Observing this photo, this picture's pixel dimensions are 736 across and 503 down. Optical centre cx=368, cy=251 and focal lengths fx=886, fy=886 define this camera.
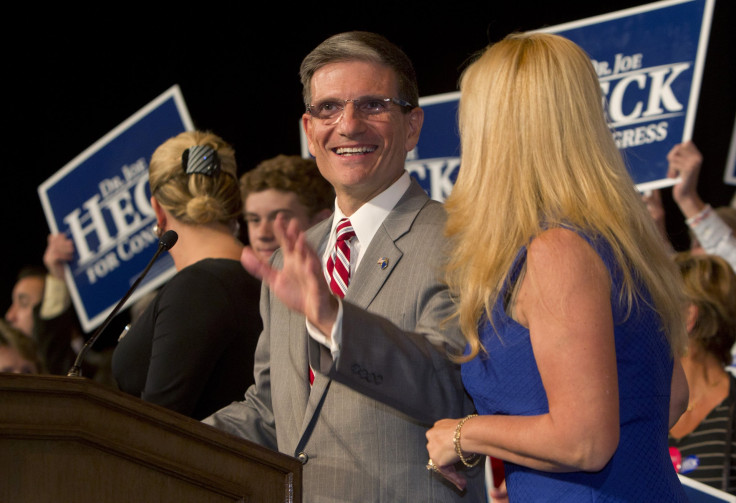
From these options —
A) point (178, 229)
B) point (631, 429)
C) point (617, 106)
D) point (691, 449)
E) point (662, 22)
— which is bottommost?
point (691, 449)

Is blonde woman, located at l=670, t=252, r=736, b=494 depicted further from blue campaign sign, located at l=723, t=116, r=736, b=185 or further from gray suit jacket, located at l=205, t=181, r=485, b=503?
gray suit jacket, located at l=205, t=181, r=485, b=503

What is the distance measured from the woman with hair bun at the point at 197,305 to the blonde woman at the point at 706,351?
162 cm

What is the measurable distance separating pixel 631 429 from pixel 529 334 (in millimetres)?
237

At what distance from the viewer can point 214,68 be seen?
14.7ft

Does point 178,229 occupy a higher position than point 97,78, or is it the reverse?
point 97,78

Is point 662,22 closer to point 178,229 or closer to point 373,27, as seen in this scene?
point 373,27

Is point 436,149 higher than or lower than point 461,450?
higher

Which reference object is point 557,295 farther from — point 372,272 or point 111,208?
point 111,208

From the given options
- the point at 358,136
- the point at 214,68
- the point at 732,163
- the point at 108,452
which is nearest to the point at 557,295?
the point at 108,452

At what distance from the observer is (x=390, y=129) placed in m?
2.09

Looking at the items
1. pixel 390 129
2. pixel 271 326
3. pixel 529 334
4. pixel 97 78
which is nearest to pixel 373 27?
pixel 97 78

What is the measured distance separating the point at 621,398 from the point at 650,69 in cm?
229

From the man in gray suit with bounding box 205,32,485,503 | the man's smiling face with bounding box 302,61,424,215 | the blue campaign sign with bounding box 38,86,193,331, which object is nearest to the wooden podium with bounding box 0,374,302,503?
the man in gray suit with bounding box 205,32,485,503

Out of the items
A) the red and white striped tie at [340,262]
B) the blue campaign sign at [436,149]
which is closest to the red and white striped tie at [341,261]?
the red and white striped tie at [340,262]
